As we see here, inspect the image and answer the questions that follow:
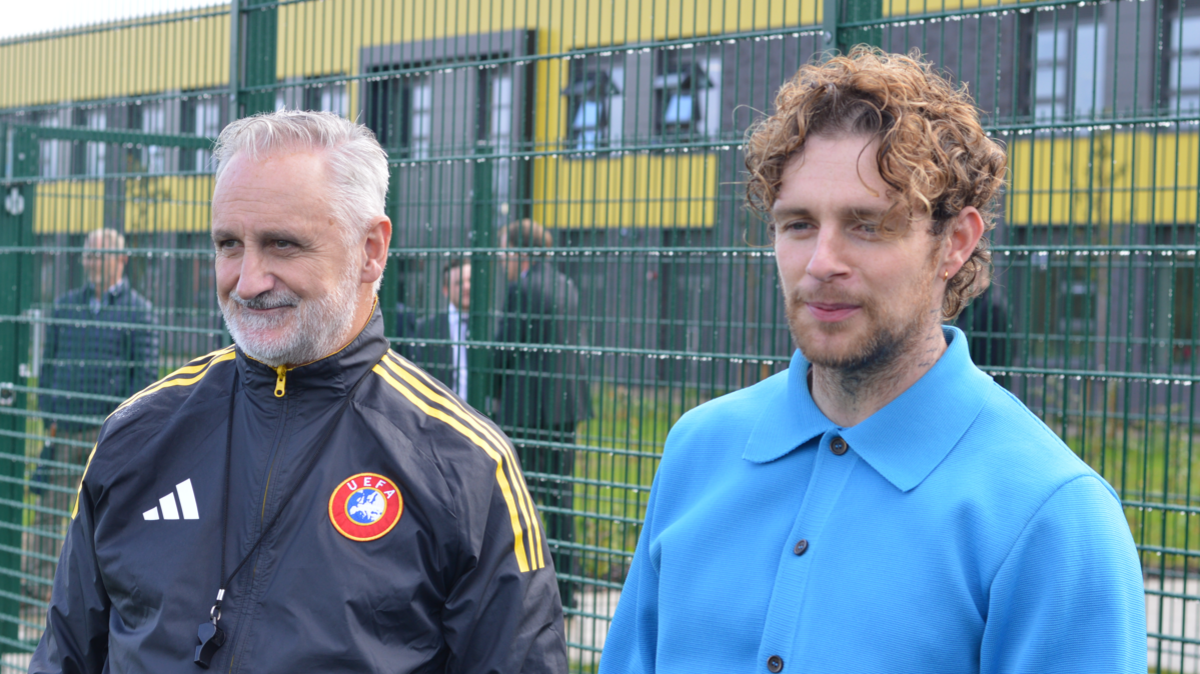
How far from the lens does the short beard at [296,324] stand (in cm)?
227

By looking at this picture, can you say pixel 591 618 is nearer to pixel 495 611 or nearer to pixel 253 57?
pixel 495 611

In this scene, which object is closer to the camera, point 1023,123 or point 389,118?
point 1023,123

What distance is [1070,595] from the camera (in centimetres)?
139

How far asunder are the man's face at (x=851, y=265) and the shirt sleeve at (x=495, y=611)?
2.83ft

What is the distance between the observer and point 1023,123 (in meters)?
3.31

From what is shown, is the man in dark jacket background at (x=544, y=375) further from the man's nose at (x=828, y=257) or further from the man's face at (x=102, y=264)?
the man's nose at (x=828, y=257)

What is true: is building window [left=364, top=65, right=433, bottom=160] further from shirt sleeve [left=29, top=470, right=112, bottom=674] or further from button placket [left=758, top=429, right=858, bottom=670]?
button placket [left=758, top=429, right=858, bottom=670]

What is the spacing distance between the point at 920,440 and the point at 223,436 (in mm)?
1456

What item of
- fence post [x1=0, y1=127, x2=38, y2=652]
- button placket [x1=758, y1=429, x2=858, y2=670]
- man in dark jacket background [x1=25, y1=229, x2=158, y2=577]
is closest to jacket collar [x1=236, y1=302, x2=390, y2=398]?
button placket [x1=758, y1=429, x2=858, y2=670]

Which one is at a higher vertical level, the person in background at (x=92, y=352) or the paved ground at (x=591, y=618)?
the person in background at (x=92, y=352)

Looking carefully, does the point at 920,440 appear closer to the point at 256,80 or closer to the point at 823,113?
the point at 823,113

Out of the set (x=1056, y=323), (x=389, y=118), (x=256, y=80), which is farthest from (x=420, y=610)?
(x=1056, y=323)

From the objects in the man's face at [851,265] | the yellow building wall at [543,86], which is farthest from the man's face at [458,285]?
the man's face at [851,265]

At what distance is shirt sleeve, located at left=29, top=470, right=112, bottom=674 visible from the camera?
91.4 inches
